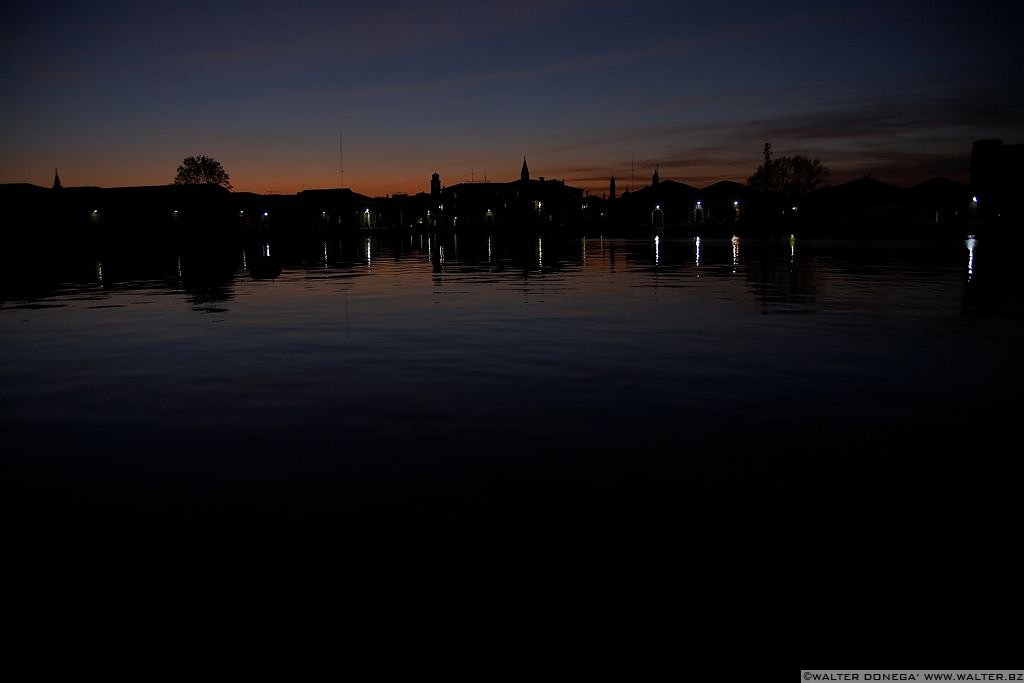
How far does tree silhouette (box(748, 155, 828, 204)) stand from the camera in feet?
439

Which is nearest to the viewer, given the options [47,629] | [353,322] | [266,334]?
[47,629]

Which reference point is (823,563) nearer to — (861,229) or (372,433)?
(372,433)

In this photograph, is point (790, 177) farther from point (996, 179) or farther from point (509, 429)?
point (509, 429)

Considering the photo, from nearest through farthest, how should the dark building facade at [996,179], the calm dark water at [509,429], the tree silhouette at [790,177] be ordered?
the calm dark water at [509,429] < the dark building facade at [996,179] < the tree silhouette at [790,177]

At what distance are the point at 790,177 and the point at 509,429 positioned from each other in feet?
471

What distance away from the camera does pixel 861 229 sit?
104750 millimetres

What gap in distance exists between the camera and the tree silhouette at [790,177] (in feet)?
439

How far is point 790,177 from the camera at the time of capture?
134750mm

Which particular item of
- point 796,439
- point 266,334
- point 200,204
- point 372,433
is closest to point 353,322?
point 266,334

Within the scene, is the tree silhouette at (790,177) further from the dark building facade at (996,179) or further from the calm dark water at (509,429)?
the calm dark water at (509,429)

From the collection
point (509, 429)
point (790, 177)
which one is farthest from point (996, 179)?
point (509, 429)

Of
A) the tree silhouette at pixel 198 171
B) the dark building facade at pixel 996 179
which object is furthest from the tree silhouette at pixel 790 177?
the tree silhouette at pixel 198 171

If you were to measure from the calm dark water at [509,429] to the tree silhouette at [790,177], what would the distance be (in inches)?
4991

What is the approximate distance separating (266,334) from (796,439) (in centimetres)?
1271
